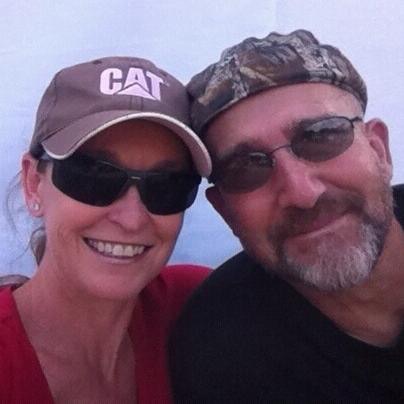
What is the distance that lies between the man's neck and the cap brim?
1.39 feet

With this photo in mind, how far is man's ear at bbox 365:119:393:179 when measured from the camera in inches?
61.9

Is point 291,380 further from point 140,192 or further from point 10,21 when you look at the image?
point 10,21

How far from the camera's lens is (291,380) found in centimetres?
154

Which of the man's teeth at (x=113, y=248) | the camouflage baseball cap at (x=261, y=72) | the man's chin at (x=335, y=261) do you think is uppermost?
the camouflage baseball cap at (x=261, y=72)

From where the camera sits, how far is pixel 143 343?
161cm

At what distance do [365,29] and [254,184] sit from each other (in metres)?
0.73

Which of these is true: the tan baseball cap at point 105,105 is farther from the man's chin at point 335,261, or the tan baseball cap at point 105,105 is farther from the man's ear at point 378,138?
the man's ear at point 378,138

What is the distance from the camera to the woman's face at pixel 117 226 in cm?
137

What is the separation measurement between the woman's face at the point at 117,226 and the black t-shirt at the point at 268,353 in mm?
229

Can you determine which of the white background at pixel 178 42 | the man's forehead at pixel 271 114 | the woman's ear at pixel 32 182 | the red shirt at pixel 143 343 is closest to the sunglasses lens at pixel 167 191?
the man's forehead at pixel 271 114

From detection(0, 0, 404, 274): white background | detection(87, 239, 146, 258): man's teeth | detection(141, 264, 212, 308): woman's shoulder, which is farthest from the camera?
detection(0, 0, 404, 274): white background

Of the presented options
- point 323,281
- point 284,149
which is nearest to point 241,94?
point 284,149

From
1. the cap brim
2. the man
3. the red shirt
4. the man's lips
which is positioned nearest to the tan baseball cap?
the cap brim

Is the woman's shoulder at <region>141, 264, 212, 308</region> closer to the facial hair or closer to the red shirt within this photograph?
the red shirt
